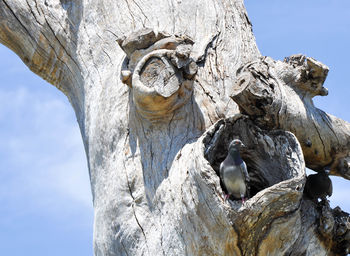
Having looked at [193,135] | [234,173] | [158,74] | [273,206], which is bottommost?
[273,206]

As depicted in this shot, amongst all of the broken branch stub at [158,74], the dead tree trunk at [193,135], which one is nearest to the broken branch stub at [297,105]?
the dead tree trunk at [193,135]

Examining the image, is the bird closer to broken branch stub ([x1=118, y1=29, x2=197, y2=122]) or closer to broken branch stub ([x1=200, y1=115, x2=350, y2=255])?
broken branch stub ([x1=200, y1=115, x2=350, y2=255])

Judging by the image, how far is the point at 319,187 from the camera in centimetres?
310

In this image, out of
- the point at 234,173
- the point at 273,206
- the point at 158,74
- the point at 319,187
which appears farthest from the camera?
the point at 319,187

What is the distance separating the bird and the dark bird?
46 cm

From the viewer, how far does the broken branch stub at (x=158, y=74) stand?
2.91 m

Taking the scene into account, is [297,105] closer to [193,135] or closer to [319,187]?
[319,187]

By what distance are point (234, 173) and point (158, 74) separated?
2.00 ft

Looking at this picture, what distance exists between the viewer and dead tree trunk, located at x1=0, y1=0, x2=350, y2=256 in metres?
2.58

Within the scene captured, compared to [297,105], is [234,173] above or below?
below

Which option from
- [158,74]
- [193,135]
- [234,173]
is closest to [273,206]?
[234,173]

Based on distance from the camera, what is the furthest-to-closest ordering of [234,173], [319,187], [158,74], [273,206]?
[319,187], [158,74], [234,173], [273,206]

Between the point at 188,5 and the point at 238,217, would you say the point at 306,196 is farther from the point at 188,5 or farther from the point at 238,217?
the point at 188,5

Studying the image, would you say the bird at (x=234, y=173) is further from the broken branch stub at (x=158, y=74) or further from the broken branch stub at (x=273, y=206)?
the broken branch stub at (x=158, y=74)
